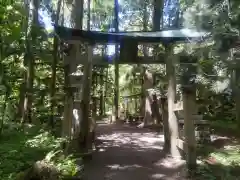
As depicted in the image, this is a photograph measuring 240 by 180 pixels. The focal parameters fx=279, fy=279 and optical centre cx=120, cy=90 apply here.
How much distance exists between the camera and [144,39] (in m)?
7.91

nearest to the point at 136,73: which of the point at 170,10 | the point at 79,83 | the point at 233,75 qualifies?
the point at 170,10

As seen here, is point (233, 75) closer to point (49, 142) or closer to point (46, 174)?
point (46, 174)

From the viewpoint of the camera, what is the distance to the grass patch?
17.0 feet

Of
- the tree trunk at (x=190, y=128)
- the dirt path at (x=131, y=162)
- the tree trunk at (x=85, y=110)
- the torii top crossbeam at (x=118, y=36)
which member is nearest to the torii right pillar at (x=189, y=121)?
the tree trunk at (x=190, y=128)

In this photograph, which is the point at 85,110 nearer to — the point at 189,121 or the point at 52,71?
the point at 189,121

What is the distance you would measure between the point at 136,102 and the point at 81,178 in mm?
14303

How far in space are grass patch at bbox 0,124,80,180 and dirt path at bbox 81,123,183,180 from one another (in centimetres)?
77

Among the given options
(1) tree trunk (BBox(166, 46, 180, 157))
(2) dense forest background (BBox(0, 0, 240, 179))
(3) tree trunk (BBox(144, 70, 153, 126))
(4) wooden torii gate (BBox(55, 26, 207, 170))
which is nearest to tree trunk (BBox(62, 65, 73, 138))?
(2) dense forest background (BBox(0, 0, 240, 179))

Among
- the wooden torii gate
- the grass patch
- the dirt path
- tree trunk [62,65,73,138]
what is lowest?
the dirt path

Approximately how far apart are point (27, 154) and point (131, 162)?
8.40 ft

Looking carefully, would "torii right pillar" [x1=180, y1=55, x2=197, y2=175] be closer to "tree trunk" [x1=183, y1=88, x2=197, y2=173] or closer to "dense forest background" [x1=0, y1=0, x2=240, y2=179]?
"tree trunk" [x1=183, y1=88, x2=197, y2=173]

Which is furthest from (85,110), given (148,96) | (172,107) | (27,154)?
(148,96)

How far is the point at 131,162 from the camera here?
7137mm

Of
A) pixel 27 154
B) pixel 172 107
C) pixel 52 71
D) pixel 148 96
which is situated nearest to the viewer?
pixel 27 154
